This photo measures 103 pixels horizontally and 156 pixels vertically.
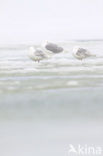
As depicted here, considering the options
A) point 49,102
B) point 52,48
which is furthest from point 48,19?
point 49,102

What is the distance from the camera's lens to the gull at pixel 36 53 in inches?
60.6

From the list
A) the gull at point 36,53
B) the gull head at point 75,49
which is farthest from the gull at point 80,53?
the gull at point 36,53

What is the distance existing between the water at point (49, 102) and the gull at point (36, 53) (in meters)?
0.02

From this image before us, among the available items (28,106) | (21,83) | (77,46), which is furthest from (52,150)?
(77,46)

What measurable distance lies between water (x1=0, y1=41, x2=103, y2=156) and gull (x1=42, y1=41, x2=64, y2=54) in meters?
0.03

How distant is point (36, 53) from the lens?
5.04ft

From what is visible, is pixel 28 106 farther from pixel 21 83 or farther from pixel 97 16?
pixel 97 16

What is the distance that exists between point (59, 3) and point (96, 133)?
71 centimetres

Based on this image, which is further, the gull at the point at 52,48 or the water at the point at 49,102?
the gull at the point at 52,48

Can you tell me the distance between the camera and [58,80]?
151 centimetres

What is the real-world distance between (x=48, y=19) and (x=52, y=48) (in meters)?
0.17

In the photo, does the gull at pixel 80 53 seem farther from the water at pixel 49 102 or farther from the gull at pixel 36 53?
the gull at pixel 36 53

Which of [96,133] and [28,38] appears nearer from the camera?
[96,133]

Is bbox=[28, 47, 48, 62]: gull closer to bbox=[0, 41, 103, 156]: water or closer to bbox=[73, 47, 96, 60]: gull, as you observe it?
bbox=[0, 41, 103, 156]: water
